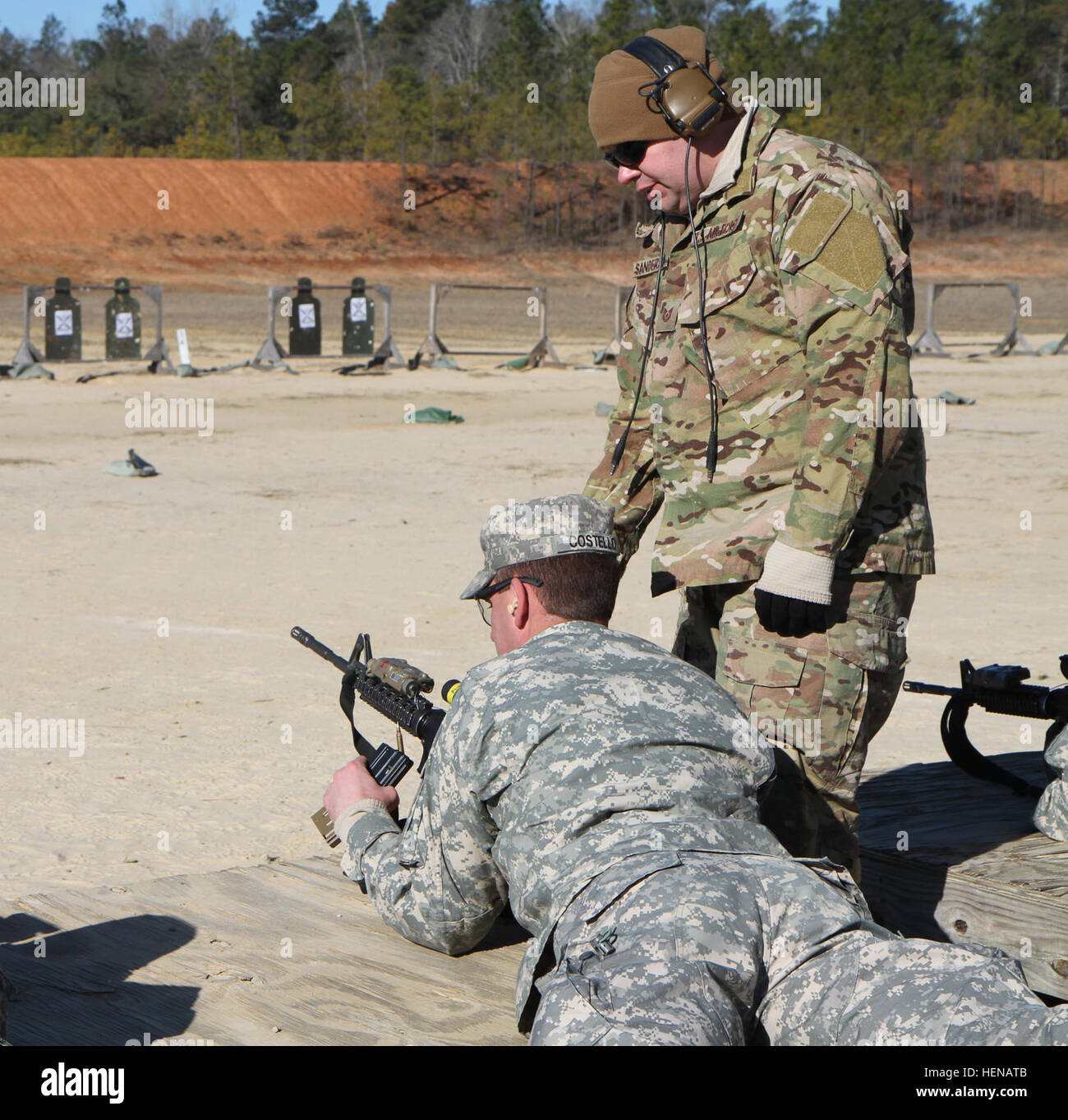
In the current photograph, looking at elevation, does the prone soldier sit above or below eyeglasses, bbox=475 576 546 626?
below

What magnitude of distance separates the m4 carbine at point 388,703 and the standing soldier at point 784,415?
593 millimetres

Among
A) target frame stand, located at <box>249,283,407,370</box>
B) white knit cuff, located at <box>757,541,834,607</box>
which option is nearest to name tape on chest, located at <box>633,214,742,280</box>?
white knit cuff, located at <box>757,541,834,607</box>

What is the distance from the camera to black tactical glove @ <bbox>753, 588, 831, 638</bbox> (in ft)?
9.48

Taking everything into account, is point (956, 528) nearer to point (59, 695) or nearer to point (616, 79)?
point (59, 695)

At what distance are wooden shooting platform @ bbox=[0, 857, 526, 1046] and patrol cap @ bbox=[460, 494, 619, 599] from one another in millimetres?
781

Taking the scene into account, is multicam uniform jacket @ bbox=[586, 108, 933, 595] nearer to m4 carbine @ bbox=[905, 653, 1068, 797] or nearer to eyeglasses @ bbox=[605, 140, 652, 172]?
eyeglasses @ bbox=[605, 140, 652, 172]

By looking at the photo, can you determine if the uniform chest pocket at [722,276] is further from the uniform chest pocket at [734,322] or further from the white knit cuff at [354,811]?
the white knit cuff at [354,811]

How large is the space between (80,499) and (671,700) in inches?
369

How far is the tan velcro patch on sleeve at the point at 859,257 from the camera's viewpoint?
9.40 feet

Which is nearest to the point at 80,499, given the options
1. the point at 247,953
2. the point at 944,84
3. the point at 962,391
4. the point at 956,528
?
the point at 956,528

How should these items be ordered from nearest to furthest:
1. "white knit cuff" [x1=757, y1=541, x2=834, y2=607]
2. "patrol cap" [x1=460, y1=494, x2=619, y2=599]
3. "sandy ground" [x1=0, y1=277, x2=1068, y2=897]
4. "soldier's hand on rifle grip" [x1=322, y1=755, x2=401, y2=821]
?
"patrol cap" [x1=460, y1=494, x2=619, y2=599] → "white knit cuff" [x1=757, y1=541, x2=834, y2=607] → "soldier's hand on rifle grip" [x1=322, y1=755, x2=401, y2=821] → "sandy ground" [x1=0, y1=277, x2=1068, y2=897]

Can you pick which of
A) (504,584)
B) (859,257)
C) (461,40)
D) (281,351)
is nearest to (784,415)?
(859,257)

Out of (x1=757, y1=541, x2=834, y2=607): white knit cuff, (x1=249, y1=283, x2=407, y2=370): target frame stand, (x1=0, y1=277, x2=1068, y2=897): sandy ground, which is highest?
(x1=757, y1=541, x2=834, y2=607): white knit cuff

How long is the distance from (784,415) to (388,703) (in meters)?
1.11
